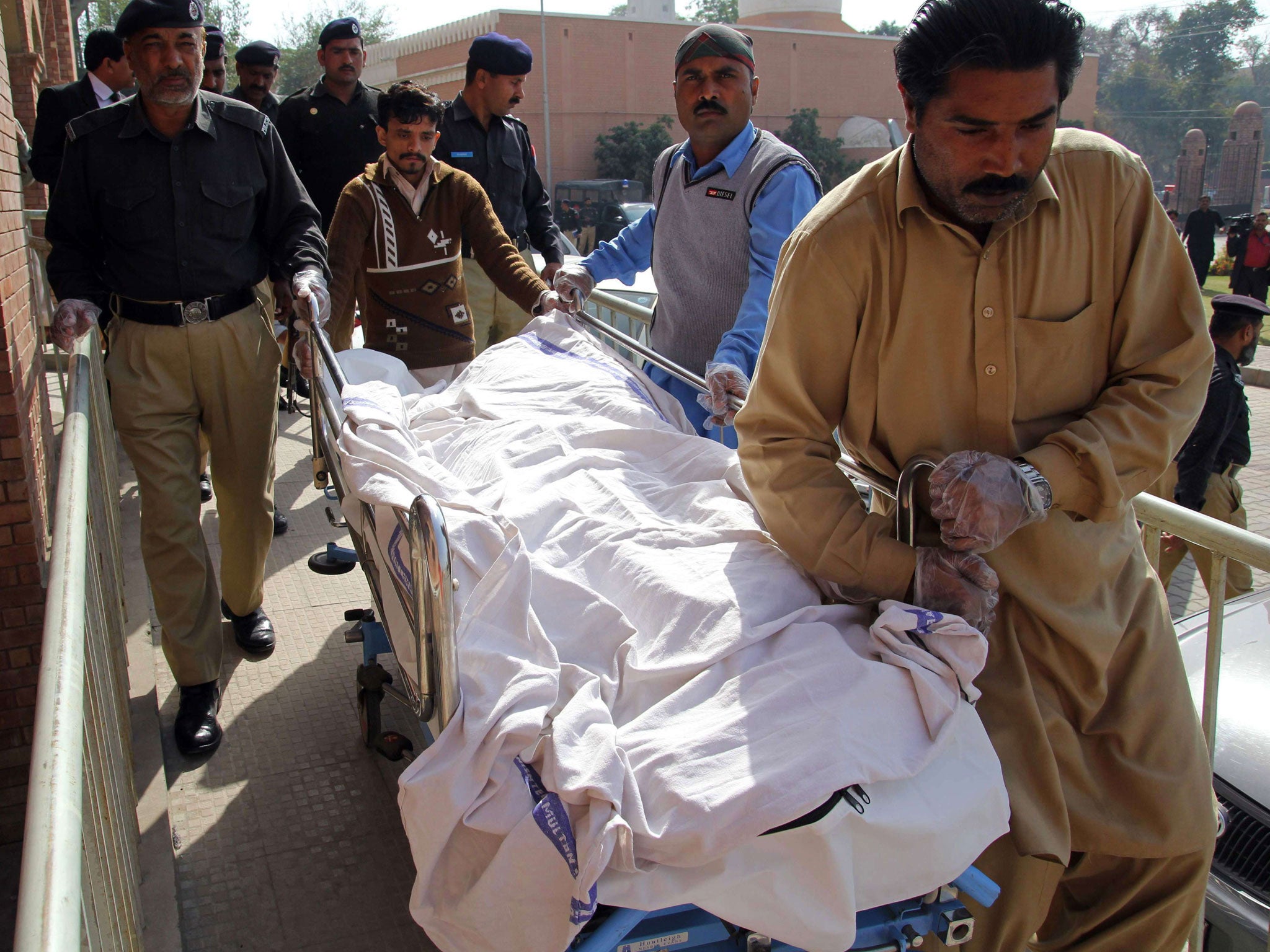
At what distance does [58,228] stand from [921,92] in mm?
2959

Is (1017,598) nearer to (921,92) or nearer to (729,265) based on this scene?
(921,92)

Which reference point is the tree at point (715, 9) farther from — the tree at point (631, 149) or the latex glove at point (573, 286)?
the latex glove at point (573, 286)

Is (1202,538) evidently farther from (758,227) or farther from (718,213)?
(718,213)

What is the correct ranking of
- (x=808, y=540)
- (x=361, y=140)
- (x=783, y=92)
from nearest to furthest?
(x=808, y=540) < (x=361, y=140) < (x=783, y=92)

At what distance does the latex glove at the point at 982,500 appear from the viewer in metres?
1.83

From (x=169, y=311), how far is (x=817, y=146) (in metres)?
39.3

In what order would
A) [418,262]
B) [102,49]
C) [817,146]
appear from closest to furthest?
[418,262] → [102,49] → [817,146]

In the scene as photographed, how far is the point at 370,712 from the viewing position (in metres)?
3.34

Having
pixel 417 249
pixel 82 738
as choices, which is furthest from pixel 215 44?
pixel 82 738

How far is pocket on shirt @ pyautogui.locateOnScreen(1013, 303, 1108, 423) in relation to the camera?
1983 millimetres

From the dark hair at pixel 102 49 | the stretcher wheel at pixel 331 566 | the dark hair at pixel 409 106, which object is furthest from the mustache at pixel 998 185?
the dark hair at pixel 102 49

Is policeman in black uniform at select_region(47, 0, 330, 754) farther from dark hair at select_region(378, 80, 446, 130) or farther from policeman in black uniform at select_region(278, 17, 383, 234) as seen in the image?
policeman in black uniform at select_region(278, 17, 383, 234)

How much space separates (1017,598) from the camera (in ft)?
6.58

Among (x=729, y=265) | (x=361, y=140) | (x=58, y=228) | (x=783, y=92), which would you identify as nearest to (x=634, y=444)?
(x=729, y=265)
